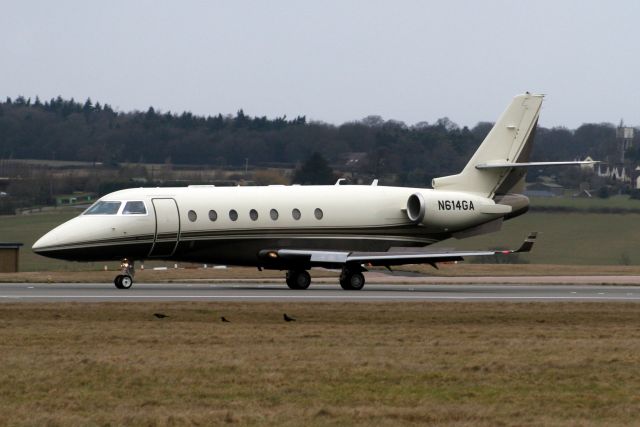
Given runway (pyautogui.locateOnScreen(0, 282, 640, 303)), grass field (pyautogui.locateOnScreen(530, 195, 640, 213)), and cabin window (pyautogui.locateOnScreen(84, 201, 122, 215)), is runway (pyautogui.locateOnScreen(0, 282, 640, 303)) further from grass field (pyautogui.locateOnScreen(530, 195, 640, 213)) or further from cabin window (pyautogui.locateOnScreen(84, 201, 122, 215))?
grass field (pyautogui.locateOnScreen(530, 195, 640, 213))

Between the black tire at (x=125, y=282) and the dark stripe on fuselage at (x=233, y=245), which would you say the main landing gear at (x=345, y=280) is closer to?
the dark stripe on fuselage at (x=233, y=245)

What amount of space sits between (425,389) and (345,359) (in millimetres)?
2565

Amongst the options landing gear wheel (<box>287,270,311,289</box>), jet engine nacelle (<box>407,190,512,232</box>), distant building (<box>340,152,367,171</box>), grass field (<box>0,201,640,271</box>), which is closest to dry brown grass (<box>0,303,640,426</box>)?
landing gear wheel (<box>287,270,311,289</box>)

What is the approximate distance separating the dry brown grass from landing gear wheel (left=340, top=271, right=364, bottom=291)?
9707 mm

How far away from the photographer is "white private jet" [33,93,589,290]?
109 ft

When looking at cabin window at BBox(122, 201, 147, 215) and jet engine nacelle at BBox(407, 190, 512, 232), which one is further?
jet engine nacelle at BBox(407, 190, 512, 232)

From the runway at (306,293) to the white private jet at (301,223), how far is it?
0.90 meters

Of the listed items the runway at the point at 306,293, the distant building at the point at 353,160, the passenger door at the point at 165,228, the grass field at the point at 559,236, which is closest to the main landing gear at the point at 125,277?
the runway at the point at 306,293

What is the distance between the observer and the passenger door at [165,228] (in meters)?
33.6

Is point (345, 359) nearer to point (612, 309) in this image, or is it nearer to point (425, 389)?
point (425, 389)

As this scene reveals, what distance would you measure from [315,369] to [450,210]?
2181cm

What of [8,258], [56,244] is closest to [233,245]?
[56,244]

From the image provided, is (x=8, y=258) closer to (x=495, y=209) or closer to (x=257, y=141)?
(x=495, y=209)

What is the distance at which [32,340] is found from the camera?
19.4m
